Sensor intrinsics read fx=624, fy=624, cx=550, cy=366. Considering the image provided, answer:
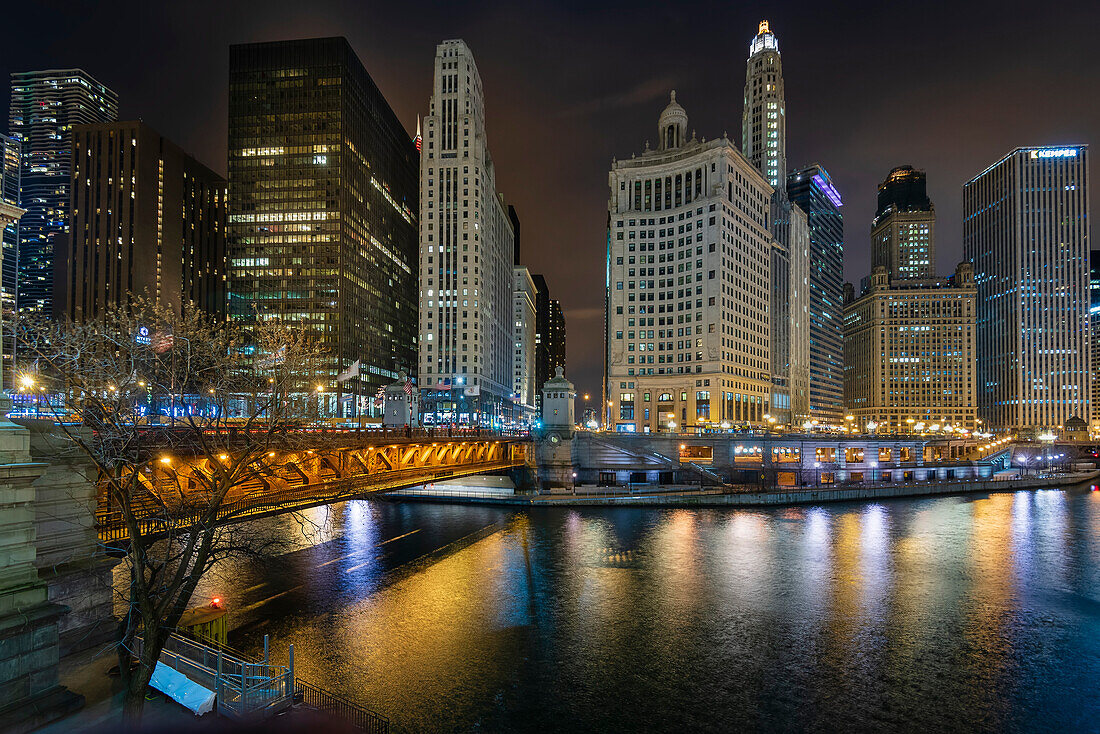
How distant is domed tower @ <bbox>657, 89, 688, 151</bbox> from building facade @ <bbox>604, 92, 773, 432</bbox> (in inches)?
356

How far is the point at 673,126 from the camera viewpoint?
17725 cm

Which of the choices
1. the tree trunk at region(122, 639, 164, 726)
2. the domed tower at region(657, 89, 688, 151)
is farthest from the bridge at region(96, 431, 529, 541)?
the domed tower at region(657, 89, 688, 151)

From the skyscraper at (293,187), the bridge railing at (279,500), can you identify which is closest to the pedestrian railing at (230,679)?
the bridge railing at (279,500)

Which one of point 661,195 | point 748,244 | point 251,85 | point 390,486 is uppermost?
point 251,85

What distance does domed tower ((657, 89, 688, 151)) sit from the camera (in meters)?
177

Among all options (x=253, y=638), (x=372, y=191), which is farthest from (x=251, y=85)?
(x=253, y=638)

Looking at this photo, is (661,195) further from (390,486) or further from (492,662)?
(492,662)

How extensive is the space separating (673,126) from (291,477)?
165646mm

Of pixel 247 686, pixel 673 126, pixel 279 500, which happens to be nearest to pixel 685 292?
pixel 673 126

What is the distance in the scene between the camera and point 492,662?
29.2m

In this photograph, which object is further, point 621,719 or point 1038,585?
point 1038,585

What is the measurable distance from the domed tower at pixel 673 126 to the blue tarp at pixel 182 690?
175872mm

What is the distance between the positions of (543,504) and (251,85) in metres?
149

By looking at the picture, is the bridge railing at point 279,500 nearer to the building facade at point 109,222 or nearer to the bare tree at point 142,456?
the bare tree at point 142,456
